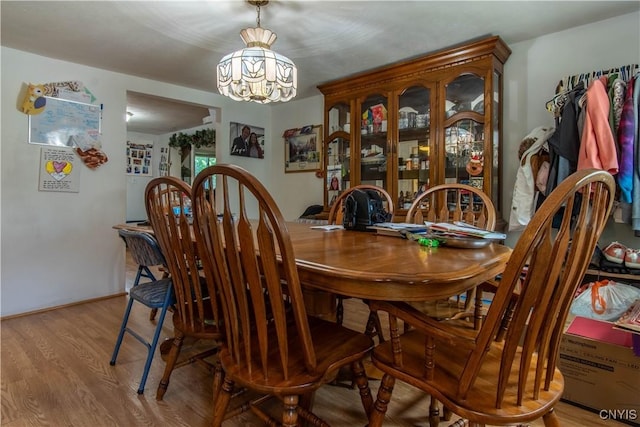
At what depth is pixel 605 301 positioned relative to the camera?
1835 millimetres

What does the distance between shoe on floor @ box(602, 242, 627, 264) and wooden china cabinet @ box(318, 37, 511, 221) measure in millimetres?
733

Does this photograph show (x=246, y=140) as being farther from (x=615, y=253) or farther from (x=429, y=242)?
(x=615, y=253)

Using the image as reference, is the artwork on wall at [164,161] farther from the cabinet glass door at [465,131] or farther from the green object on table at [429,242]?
the green object on table at [429,242]

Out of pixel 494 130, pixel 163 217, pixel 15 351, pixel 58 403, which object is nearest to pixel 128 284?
pixel 15 351

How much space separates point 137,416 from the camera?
1.44 metres

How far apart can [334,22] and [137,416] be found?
238 cm

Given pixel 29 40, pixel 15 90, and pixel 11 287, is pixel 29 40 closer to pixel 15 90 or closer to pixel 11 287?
pixel 15 90

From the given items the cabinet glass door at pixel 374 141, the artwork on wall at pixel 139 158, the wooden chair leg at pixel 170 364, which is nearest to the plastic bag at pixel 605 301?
the cabinet glass door at pixel 374 141

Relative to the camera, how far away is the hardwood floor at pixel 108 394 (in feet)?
4.66

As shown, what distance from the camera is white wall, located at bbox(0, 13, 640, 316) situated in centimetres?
238

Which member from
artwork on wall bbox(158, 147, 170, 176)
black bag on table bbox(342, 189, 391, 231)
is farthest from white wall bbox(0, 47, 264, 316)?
artwork on wall bbox(158, 147, 170, 176)

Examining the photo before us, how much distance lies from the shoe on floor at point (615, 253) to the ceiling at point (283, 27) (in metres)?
1.44

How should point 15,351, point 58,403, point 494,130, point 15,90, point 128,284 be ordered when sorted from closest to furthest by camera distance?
point 58,403 → point 15,351 → point 494,130 → point 15,90 → point 128,284

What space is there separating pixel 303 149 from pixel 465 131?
1.96 m
